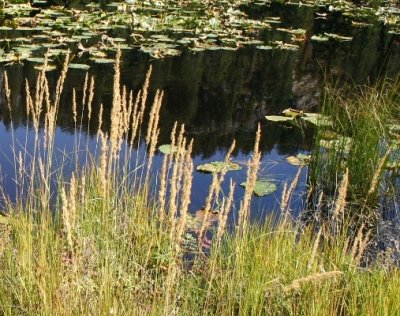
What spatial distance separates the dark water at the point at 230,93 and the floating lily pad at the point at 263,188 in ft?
0.23

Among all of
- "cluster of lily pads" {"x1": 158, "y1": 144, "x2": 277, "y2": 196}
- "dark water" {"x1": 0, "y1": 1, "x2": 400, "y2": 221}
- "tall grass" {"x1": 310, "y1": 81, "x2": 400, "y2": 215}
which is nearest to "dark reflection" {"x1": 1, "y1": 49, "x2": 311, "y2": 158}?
"dark water" {"x1": 0, "y1": 1, "x2": 400, "y2": 221}

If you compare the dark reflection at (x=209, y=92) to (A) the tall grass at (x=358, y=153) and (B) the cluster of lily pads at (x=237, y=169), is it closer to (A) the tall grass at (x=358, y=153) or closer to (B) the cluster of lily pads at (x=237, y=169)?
(B) the cluster of lily pads at (x=237, y=169)

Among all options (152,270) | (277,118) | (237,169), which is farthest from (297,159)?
(152,270)

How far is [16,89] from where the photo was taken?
314 inches

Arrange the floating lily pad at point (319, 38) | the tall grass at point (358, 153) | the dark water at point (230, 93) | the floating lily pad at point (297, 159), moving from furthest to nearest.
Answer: the floating lily pad at point (319, 38)
the dark water at point (230, 93)
the floating lily pad at point (297, 159)
the tall grass at point (358, 153)

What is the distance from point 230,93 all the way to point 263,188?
4.02m

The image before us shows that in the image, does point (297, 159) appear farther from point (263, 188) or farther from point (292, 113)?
point (292, 113)

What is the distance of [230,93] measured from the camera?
912cm

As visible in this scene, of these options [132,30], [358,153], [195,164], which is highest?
[132,30]

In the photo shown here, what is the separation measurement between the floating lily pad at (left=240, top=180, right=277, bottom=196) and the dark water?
0.23ft

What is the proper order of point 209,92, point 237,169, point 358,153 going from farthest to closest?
point 209,92, point 237,169, point 358,153

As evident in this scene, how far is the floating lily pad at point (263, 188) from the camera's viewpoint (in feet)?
17.1

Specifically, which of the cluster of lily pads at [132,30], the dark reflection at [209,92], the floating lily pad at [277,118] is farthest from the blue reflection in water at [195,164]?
the cluster of lily pads at [132,30]

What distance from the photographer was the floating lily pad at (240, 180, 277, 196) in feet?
17.1
